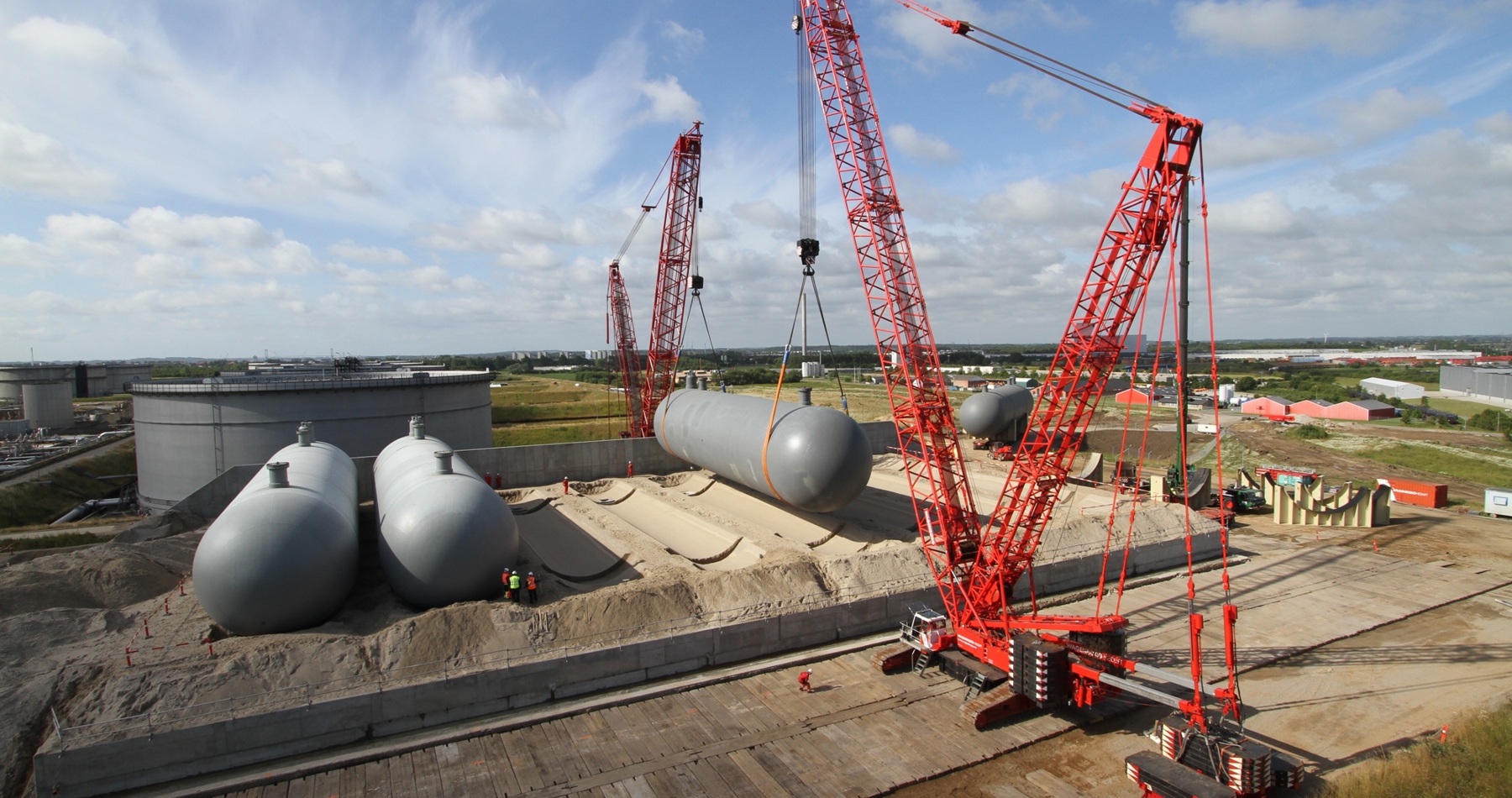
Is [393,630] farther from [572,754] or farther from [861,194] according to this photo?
[861,194]

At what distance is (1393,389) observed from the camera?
72812 millimetres

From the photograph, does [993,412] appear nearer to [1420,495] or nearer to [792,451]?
[1420,495]

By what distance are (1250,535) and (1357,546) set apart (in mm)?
2683

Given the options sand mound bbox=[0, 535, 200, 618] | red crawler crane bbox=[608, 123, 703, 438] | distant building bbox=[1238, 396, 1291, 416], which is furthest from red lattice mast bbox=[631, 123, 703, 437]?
distant building bbox=[1238, 396, 1291, 416]

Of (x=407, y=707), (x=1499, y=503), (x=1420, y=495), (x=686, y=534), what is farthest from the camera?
(x=1420, y=495)

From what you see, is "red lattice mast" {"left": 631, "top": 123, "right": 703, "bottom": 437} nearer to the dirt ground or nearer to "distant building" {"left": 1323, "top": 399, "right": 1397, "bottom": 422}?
the dirt ground

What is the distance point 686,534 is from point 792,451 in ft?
16.2

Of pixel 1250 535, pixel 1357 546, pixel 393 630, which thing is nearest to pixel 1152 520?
pixel 1250 535

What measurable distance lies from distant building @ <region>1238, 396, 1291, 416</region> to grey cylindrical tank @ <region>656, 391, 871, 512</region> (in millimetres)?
53003

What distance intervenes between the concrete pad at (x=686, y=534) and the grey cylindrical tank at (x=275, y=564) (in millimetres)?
8292

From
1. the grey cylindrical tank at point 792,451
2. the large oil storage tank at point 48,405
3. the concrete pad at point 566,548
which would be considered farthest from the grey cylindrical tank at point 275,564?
the large oil storage tank at point 48,405

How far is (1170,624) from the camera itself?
606 inches

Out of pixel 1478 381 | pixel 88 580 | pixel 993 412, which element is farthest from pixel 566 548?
pixel 1478 381

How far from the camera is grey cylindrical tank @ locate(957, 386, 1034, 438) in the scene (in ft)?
125
